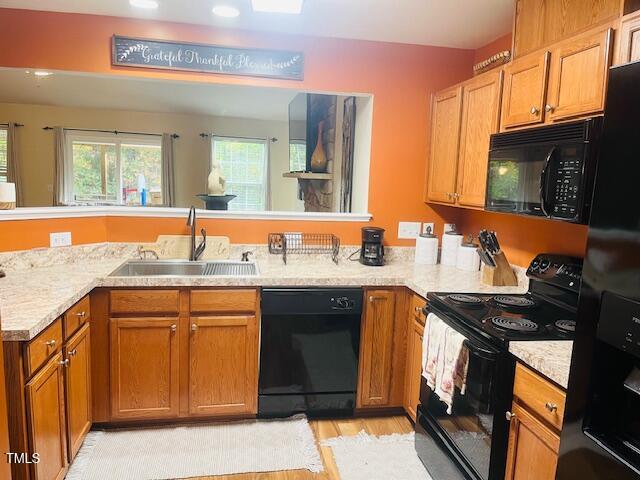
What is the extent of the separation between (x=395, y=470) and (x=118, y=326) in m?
1.63

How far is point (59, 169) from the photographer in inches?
277

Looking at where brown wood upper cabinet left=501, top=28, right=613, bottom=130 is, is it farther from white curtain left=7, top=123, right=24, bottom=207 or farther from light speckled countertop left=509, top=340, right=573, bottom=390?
white curtain left=7, top=123, right=24, bottom=207

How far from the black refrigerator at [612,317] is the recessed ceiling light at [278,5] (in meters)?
1.63

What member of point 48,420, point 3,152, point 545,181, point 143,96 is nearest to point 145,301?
point 48,420

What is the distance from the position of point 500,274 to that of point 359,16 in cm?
171

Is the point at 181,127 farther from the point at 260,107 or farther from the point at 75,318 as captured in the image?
the point at 75,318

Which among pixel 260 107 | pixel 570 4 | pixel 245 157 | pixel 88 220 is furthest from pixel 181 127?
pixel 570 4

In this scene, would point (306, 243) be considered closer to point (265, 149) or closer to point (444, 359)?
point (444, 359)

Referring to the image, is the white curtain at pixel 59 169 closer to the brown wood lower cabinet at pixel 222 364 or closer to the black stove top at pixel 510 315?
the brown wood lower cabinet at pixel 222 364

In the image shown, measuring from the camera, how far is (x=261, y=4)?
7.39 ft

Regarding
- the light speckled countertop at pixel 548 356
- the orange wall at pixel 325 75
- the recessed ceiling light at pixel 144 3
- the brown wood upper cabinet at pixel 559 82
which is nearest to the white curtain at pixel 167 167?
the orange wall at pixel 325 75

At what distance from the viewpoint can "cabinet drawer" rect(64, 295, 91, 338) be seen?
6.45 ft

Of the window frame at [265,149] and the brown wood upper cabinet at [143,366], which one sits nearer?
the brown wood upper cabinet at [143,366]

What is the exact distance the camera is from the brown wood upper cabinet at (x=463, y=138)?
241cm
